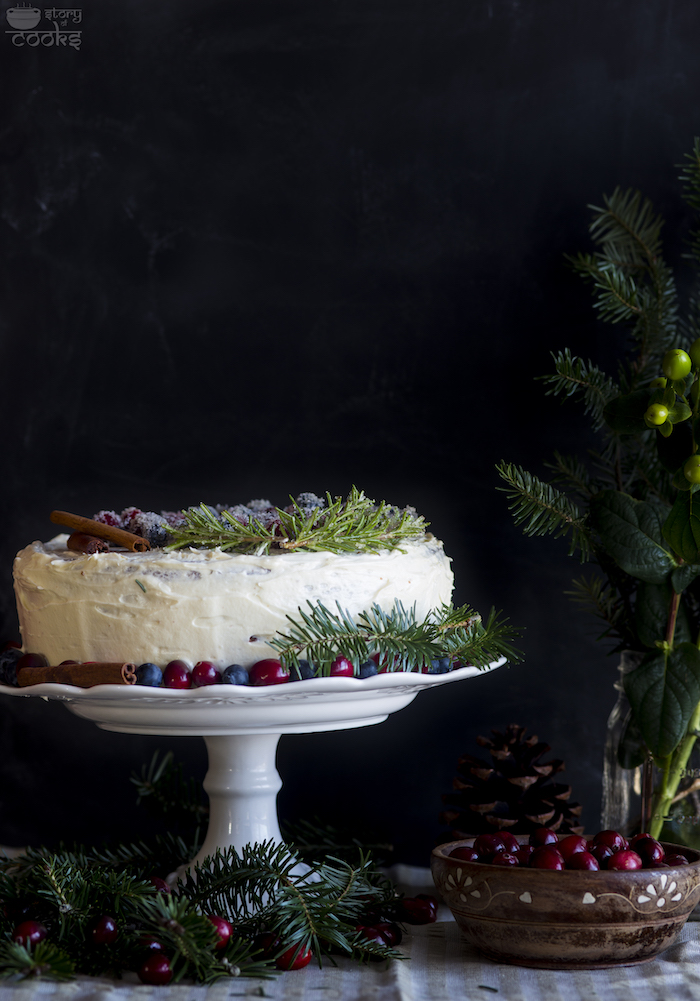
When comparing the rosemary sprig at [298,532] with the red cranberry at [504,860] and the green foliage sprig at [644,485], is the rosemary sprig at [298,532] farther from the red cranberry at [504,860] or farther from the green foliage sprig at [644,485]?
the red cranberry at [504,860]

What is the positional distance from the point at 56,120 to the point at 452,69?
2.10 feet

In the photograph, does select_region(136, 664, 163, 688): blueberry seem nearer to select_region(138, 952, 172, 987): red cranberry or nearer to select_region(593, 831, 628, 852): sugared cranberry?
select_region(138, 952, 172, 987): red cranberry

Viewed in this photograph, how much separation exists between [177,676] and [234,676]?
6cm

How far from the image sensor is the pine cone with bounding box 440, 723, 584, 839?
1198 millimetres

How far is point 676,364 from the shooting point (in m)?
1.00

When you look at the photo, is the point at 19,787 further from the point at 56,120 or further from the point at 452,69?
the point at 452,69

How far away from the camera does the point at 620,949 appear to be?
0.91 meters

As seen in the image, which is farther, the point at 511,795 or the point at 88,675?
the point at 511,795

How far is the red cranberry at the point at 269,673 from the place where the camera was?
0.94 m

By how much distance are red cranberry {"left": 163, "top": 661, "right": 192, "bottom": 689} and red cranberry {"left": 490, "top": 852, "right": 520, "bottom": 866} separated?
360mm

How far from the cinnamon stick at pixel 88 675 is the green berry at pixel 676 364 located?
65cm

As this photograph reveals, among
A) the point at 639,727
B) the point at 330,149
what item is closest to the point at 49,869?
the point at 639,727

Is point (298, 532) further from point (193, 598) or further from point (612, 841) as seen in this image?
point (612, 841)

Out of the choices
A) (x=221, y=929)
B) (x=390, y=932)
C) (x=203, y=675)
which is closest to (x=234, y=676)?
(x=203, y=675)
